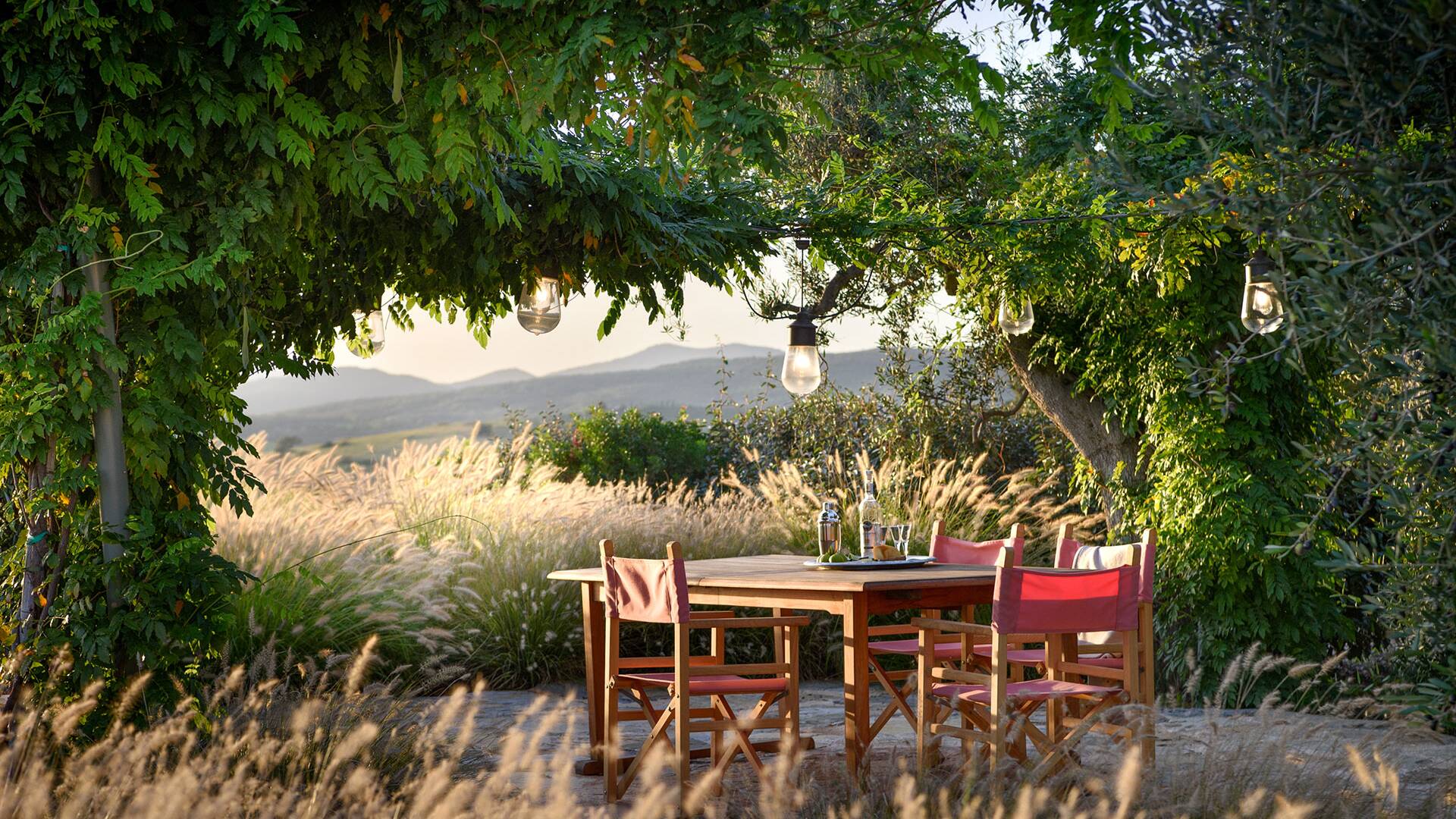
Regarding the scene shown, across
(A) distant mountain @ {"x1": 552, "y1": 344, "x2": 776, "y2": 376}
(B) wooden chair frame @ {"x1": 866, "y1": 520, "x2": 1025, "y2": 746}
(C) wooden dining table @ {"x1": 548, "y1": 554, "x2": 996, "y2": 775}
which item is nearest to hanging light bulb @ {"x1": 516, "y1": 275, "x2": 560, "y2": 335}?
(C) wooden dining table @ {"x1": 548, "y1": 554, "x2": 996, "y2": 775}

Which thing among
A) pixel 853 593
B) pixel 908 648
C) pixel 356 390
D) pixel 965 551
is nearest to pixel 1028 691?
pixel 853 593

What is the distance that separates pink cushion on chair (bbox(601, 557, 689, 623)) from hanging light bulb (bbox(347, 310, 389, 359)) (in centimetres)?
240

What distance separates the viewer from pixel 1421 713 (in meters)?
2.67

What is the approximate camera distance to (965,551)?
5.68 metres

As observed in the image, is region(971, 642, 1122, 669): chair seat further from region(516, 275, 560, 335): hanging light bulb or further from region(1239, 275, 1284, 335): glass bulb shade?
region(516, 275, 560, 335): hanging light bulb

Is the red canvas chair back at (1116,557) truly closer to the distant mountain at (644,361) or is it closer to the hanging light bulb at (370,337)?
the hanging light bulb at (370,337)

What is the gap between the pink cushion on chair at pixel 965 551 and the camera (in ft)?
18.4

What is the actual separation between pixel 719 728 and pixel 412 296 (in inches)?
113

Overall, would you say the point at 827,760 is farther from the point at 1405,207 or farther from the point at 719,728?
the point at 1405,207

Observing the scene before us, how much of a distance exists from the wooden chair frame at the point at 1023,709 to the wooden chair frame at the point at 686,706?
442mm

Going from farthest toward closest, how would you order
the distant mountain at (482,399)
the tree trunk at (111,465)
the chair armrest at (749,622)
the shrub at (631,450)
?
the distant mountain at (482,399), the shrub at (631,450), the chair armrest at (749,622), the tree trunk at (111,465)

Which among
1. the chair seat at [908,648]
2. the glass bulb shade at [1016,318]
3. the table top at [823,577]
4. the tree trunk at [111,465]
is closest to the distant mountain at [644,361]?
the glass bulb shade at [1016,318]

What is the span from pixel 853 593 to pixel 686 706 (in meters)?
0.66

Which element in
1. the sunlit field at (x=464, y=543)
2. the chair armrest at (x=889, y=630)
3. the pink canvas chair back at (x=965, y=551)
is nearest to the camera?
the chair armrest at (x=889, y=630)
